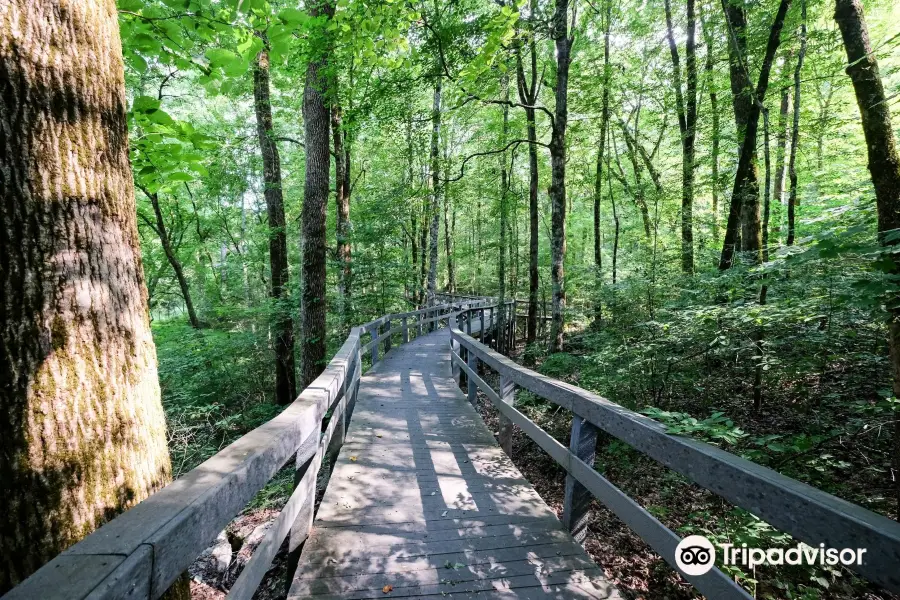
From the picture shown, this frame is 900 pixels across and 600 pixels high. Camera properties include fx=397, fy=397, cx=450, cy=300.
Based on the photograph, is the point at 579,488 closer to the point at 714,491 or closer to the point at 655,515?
the point at 714,491

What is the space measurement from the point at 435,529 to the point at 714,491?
198cm

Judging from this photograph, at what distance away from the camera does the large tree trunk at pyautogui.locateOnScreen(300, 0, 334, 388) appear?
845 centimetres

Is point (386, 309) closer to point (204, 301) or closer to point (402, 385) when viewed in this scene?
point (402, 385)

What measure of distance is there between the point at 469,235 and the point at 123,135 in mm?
34702

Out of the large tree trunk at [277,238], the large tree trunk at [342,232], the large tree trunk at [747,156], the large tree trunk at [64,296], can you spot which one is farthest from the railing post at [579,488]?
the large tree trunk at [342,232]

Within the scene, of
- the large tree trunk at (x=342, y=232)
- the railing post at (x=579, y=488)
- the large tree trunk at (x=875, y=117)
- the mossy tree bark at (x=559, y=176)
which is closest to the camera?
the railing post at (x=579, y=488)

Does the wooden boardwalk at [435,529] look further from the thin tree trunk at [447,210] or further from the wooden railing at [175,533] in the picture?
the thin tree trunk at [447,210]

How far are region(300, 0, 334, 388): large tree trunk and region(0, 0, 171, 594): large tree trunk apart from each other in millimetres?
7059

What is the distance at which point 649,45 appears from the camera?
1474 cm

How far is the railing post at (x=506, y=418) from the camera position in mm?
4027

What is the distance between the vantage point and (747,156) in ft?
23.9

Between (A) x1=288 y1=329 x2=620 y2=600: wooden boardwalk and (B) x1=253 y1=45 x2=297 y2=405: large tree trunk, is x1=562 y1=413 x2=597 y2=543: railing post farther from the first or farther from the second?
(B) x1=253 y1=45 x2=297 y2=405: large tree trunk

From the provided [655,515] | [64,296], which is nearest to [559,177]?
[655,515]

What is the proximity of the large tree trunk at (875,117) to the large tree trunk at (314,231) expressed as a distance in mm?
8058
